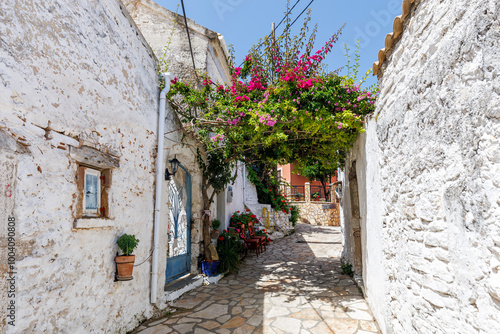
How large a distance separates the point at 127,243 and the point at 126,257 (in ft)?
0.54

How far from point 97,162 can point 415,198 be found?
3.22 m

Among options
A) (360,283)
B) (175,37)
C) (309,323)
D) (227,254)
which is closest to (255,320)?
(309,323)

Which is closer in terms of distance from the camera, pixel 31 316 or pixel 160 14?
pixel 31 316

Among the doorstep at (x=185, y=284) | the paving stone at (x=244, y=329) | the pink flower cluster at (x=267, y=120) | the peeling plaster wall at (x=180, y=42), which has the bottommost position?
the paving stone at (x=244, y=329)

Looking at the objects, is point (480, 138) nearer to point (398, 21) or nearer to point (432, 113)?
point (432, 113)

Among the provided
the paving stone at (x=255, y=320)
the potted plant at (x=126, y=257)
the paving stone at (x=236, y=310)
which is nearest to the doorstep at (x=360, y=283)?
the paving stone at (x=255, y=320)

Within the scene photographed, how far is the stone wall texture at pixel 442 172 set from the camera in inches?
63.5

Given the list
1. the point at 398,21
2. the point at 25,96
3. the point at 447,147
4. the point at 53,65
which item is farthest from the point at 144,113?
the point at 447,147

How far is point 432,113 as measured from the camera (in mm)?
2234

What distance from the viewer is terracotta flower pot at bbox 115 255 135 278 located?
10.9 feet

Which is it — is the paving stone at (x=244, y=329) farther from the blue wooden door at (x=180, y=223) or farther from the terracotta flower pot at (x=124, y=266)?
the blue wooden door at (x=180, y=223)

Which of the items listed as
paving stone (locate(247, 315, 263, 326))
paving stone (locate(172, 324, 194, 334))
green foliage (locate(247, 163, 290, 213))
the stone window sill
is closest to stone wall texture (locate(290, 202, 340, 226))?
green foliage (locate(247, 163, 290, 213))

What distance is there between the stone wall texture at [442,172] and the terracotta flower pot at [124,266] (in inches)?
119

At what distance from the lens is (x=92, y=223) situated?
9.65 feet
